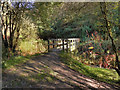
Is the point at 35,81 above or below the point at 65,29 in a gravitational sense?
below

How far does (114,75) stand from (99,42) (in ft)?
14.2

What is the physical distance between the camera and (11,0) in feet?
23.5

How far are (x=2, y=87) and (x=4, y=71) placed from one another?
1.23m

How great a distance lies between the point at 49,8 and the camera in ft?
29.4

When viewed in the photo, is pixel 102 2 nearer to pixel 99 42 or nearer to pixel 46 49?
pixel 99 42

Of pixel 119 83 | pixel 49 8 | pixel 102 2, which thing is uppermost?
pixel 49 8

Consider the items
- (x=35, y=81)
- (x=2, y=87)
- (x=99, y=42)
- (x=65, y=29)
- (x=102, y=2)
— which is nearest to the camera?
(x=2, y=87)

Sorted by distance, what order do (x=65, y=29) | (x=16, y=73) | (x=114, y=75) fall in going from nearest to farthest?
(x=16, y=73), (x=114, y=75), (x=65, y=29)

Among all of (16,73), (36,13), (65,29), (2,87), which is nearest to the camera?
(2,87)

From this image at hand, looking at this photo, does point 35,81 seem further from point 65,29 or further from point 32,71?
point 65,29

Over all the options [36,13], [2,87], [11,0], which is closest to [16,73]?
[2,87]

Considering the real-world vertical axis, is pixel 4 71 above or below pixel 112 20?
below

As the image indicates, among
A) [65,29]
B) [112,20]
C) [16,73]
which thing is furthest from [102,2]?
[65,29]

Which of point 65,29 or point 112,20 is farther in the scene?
point 65,29
